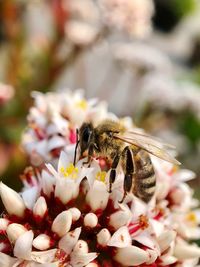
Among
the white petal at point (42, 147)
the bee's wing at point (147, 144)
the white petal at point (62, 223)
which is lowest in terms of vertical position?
the white petal at point (62, 223)

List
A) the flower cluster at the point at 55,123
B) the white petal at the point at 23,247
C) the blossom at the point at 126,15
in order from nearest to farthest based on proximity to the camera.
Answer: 1. the white petal at the point at 23,247
2. the flower cluster at the point at 55,123
3. the blossom at the point at 126,15

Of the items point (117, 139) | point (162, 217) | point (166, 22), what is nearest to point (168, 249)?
point (162, 217)

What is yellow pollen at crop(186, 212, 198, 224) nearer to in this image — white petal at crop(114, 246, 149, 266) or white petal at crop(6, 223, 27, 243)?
white petal at crop(114, 246, 149, 266)

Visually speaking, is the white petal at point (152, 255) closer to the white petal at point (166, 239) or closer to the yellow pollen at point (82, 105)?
the white petal at point (166, 239)

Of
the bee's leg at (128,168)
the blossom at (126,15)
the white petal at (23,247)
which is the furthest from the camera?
the blossom at (126,15)

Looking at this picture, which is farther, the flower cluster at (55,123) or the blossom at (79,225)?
the flower cluster at (55,123)

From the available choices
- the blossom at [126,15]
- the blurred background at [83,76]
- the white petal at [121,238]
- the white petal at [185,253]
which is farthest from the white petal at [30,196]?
the blossom at [126,15]

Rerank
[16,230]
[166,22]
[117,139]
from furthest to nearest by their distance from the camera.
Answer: [166,22] < [117,139] < [16,230]

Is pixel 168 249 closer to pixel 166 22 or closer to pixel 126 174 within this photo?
pixel 126 174
